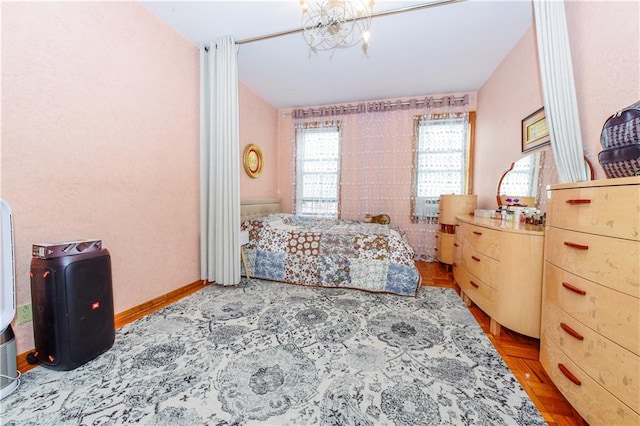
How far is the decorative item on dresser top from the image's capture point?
3438 mm

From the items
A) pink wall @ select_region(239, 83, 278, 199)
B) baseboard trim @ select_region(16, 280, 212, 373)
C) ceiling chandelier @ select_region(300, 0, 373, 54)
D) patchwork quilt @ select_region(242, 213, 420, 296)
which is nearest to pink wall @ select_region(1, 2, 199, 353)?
baseboard trim @ select_region(16, 280, 212, 373)

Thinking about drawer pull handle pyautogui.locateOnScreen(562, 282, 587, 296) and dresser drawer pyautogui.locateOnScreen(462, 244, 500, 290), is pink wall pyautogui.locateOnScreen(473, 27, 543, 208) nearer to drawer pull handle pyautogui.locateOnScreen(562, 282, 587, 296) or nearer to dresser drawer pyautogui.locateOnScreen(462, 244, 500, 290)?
dresser drawer pyautogui.locateOnScreen(462, 244, 500, 290)

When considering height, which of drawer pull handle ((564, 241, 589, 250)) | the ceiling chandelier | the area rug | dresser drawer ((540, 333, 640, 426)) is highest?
the ceiling chandelier

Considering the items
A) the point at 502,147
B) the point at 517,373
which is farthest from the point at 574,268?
the point at 502,147

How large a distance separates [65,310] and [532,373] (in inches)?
104

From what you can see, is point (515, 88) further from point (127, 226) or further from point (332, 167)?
point (127, 226)

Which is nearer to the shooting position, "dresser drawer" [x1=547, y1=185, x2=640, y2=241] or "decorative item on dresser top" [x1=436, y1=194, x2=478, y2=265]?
"dresser drawer" [x1=547, y1=185, x2=640, y2=241]

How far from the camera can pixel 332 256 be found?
9.25 feet

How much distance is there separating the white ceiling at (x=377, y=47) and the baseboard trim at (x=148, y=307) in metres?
2.58

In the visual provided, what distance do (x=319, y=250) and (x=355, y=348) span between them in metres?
1.31

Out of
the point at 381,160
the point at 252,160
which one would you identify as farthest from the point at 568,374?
the point at 252,160

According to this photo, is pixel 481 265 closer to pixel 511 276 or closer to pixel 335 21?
pixel 511 276

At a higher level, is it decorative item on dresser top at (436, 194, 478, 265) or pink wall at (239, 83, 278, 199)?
pink wall at (239, 83, 278, 199)

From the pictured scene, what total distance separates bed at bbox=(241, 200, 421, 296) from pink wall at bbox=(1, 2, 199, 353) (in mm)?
791
